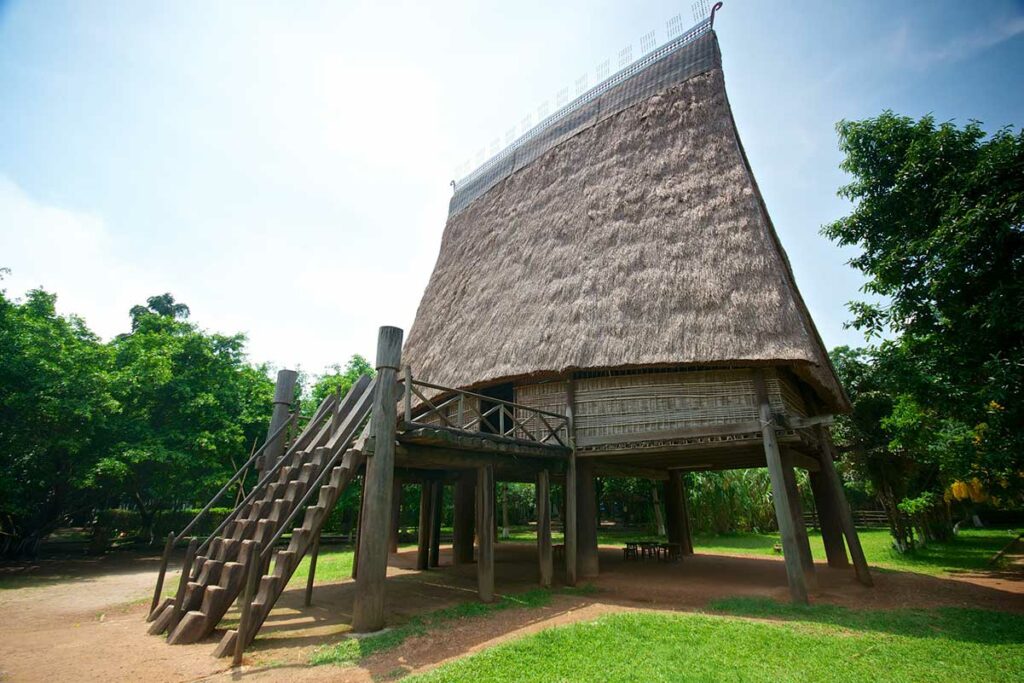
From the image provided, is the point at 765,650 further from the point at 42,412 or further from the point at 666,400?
the point at 42,412

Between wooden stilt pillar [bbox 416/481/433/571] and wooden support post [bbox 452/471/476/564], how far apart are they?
2.48ft

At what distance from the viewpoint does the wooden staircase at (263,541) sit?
535 cm

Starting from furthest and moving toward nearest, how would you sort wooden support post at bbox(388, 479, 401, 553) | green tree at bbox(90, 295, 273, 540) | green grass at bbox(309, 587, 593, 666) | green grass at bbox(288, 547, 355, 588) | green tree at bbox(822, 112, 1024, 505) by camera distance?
1. green tree at bbox(90, 295, 273, 540)
2. wooden support post at bbox(388, 479, 401, 553)
3. green grass at bbox(288, 547, 355, 588)
4. green tree at bbox(822, 112, 1024, 505)
5. green grass at bbox(309, 587, 593, 666)

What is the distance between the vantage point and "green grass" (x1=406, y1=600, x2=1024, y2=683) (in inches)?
176

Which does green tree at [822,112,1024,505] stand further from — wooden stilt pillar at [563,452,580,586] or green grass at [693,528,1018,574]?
wooden stilt pillar at [563,452,580,586]

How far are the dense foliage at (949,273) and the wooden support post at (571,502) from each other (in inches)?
232

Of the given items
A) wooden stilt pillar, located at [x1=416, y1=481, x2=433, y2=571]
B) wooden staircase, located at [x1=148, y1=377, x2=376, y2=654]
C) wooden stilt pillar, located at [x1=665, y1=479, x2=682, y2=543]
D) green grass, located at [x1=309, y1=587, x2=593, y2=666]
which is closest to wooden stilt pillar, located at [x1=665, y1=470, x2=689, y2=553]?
wooden stilt pillar, located at [x1=665, y1=479, x2=682, y2=543]

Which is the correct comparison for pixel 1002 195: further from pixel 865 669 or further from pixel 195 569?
pixel 195 569

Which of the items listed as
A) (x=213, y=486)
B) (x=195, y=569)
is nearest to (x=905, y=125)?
(x=195, y=569)

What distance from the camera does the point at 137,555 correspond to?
1641cm

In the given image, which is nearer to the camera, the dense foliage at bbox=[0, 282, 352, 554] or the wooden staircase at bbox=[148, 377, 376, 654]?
the wooden staircase at bbox=[148, 377, 376, 654]

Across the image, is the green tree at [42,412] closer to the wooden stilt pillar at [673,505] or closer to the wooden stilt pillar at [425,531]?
the wooden stilt pillar at [425,531]

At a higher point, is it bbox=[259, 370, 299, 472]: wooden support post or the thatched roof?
the thatched roof

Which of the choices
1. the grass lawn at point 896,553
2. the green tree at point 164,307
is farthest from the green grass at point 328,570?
the green tree at point 164,307
